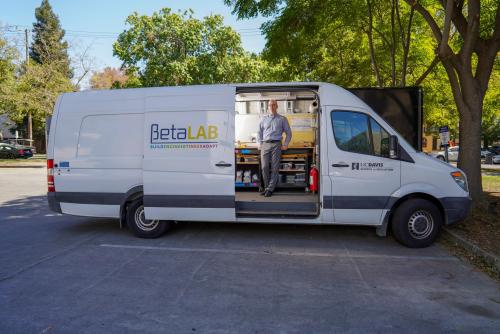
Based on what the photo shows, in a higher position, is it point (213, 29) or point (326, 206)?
point (213, 29)

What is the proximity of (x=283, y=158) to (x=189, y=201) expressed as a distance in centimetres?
316

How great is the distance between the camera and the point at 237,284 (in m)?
4.87

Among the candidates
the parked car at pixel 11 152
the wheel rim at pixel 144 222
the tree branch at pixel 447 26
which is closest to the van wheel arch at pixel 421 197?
the tree branch at pixel 447 26

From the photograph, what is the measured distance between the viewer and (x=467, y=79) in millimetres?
8305

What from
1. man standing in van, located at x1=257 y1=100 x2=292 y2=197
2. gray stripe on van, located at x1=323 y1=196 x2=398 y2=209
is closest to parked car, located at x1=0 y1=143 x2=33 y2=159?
man standing in van, located at x1=257 y1=100 x2=292 y2=197

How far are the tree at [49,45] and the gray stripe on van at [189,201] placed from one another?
27852 mm

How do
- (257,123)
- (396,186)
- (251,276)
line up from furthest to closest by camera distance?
(257,123) < (396,186) < (251,276)

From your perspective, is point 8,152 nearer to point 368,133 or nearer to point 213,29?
point 213,29

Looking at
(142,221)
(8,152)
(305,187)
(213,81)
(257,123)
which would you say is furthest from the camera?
(8,152)

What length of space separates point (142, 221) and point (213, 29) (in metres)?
21.1

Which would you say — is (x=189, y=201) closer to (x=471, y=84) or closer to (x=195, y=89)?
(x=195, y=89)

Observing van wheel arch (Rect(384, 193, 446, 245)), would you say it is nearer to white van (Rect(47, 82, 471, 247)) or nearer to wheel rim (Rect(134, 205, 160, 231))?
white van (Rect(47, 82, 471, 247))

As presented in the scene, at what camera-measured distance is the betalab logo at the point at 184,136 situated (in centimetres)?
670

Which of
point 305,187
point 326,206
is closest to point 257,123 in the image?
point 305,187
